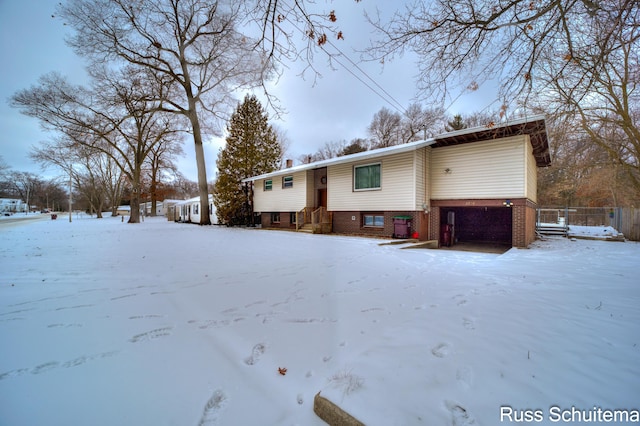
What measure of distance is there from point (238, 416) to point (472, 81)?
5971 mm

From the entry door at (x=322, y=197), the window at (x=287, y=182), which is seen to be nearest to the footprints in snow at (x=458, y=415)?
the entry door at (x=322, y=197)

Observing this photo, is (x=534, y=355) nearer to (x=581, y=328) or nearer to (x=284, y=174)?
(x=581, y=328)

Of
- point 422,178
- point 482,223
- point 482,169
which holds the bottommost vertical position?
point 482,223

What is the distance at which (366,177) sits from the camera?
519 inches

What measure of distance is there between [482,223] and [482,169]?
5.03m

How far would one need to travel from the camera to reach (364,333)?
2635 millimetres

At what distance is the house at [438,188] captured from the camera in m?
10.0

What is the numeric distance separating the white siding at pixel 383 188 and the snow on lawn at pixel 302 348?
735cm

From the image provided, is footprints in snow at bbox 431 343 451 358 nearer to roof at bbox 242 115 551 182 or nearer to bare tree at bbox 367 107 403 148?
roof at bbox 242 115 551 182

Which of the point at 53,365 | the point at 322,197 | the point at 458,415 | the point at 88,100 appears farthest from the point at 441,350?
the point at 88,100

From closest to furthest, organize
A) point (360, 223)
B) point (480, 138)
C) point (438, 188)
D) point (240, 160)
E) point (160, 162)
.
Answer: point (480, 138) → point (438, 188) → point (360, 223) → point (240, 160) → point (160, 162)

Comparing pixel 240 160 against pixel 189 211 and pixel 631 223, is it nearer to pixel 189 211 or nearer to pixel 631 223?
pixel 189 211

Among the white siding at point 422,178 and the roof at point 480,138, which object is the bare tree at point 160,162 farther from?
the white siding at point 422,178

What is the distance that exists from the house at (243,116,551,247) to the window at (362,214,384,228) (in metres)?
0.05
